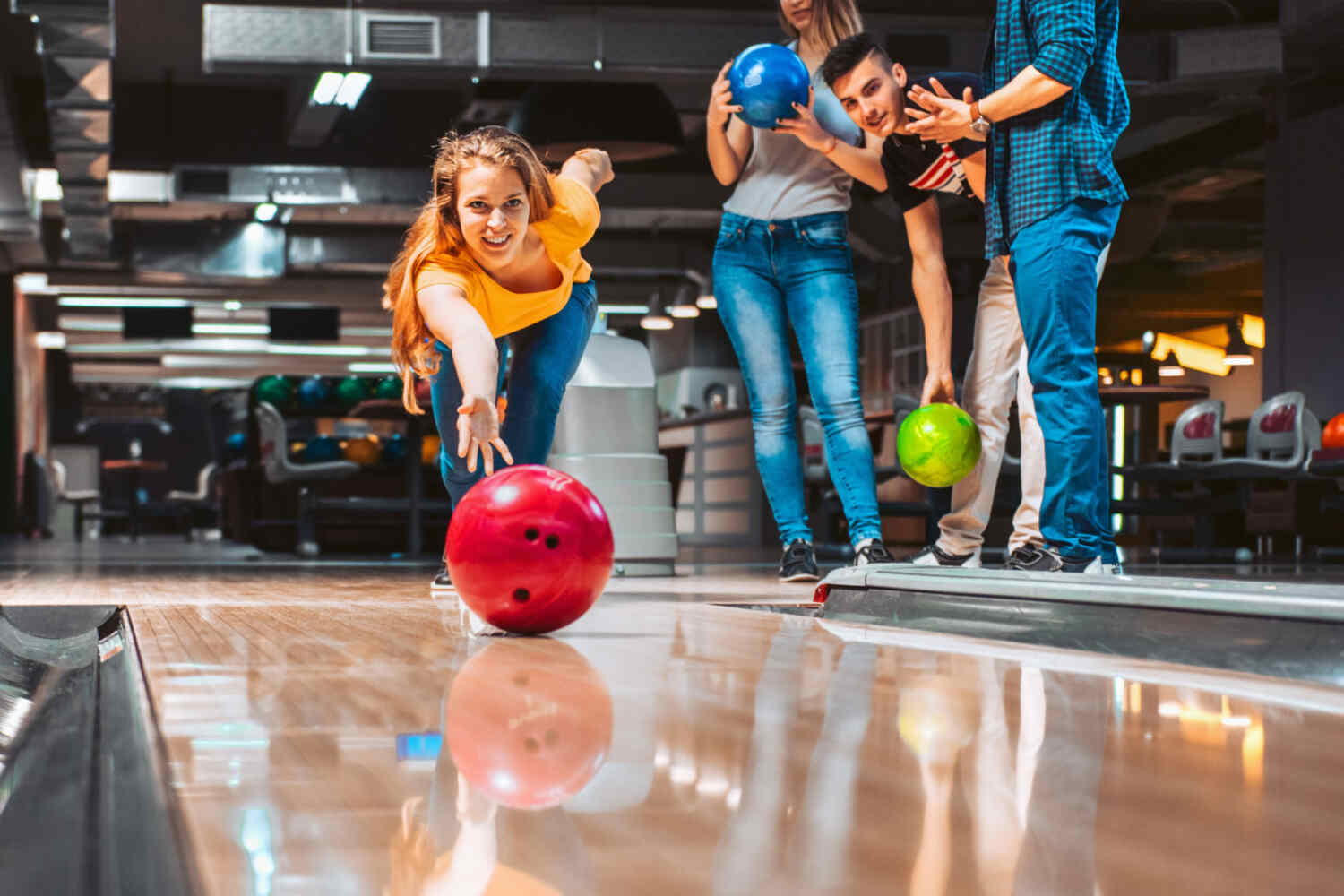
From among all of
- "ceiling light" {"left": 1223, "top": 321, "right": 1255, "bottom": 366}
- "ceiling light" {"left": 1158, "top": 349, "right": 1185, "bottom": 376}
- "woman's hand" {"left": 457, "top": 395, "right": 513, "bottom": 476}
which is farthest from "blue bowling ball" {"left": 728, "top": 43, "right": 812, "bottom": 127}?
"ceiling light" {"left": 1223, "top": 321, "right": 1255, "bottom": 366}

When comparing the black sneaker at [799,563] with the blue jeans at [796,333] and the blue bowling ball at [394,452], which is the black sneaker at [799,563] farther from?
the blue bowling ball at [394,452]

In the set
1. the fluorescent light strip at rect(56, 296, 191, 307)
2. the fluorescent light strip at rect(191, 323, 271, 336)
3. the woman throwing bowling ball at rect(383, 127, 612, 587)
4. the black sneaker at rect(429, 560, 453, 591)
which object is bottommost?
the black sneaker at rect(429, 560, 453, 591)

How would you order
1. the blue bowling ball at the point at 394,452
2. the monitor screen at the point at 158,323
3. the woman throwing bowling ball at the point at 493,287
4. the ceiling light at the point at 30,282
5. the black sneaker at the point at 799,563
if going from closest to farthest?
1. the woman throwing bowling ball at the point at 493,287
2. the black sneaker at the point at 799,563
3. the blue bowling ball at the point at 394,452
4. the ceiling light at the point at 30,282
5. the monitor screen at the point at 158,323

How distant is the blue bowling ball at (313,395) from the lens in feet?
23.9

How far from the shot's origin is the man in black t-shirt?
8.49ft

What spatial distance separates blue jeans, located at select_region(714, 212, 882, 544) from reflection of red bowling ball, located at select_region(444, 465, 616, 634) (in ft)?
4.12

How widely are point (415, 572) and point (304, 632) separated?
234cm

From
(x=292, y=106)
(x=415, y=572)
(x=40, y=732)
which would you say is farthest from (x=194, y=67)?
(x=40, y=732)

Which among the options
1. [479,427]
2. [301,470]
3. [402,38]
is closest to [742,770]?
[479,427]

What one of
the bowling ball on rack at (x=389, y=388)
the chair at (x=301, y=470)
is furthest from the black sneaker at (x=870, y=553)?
the bowling ball on rack at (x=389, y=388)

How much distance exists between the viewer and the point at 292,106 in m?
9.70

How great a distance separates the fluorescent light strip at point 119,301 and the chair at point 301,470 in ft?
33.8

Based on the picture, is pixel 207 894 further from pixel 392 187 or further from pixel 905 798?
pixel 392 187

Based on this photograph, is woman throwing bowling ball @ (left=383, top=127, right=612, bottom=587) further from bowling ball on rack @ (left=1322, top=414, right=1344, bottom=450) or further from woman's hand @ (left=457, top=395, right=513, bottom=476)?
bowling ball on rack @ (left=1322, top=414, right=1344, bottom=450)
